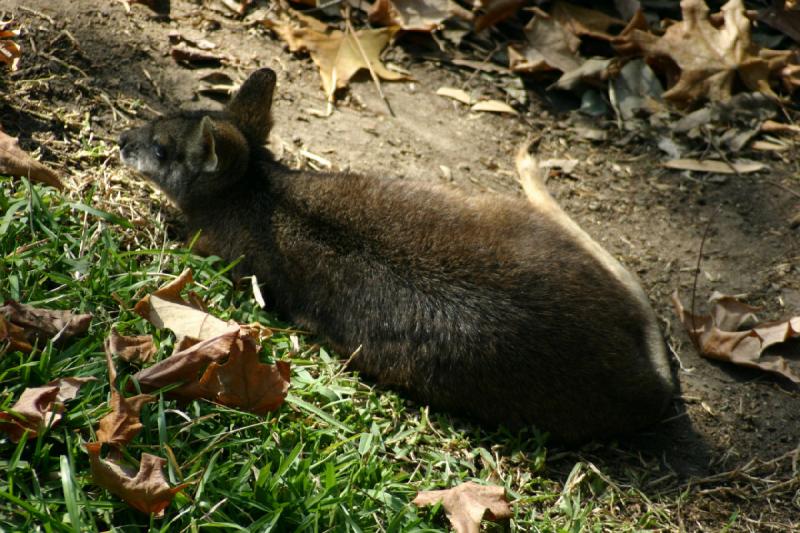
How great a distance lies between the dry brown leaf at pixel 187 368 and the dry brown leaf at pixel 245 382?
49 mm

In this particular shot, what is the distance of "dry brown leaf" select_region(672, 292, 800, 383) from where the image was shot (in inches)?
185

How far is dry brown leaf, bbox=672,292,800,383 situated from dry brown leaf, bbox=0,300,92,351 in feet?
10.6

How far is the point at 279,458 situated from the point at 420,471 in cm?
73

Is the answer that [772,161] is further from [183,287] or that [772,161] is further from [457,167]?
[183,287]

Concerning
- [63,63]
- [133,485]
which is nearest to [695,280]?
[133,485]

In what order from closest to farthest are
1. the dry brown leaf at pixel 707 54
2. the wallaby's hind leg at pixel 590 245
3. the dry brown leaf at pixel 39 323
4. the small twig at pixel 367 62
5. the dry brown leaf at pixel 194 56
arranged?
the dry brown leaf at pixel 39 323 → the wallaby's hind leg at pixel 590 245 → the dry brown leaf at pixel 194 56 → the small twig at pixel 367 62 → the dry brown leaf at pixel 707 54

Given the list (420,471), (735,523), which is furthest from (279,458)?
(735,523)

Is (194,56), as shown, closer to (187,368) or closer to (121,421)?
(187,368)

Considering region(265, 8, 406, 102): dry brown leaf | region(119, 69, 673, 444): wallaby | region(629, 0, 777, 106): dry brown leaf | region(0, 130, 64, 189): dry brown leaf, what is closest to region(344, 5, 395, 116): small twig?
region(265, 8, 406, 102): dry brown leaf

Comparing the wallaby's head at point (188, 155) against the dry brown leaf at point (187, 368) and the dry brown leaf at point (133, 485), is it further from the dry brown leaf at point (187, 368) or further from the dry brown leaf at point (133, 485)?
the dry brown leaf at point (133, 485)

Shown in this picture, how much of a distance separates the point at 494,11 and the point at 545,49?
50 centimetres

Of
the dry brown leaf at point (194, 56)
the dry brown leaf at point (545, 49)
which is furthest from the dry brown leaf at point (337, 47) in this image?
the dry brown leaf at point (545, 49)

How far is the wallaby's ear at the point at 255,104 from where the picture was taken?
520 cm

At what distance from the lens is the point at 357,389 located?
13.9ft
